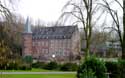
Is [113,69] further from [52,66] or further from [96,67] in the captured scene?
[52,66]

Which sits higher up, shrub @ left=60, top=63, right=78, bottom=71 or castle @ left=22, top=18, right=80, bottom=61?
castle @ left=22, top=18, right=80, bottom=61

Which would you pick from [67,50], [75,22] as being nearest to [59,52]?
[67,50]

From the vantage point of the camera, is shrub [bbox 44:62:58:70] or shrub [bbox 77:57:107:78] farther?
shrub [bbox 44:62:58:70]

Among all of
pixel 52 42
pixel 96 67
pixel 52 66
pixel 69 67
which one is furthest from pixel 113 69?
pixel 52 42

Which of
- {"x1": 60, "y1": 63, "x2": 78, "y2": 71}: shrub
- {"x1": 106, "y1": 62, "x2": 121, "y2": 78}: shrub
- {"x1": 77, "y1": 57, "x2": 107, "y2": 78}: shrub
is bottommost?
{"x1": 60, "y1": 63, "x2": 78, "y2": 71}: shrub

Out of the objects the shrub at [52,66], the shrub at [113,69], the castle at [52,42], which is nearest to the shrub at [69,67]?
the shrub at [52,66]

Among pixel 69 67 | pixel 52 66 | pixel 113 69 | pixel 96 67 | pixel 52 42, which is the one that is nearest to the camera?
pixel 96 67

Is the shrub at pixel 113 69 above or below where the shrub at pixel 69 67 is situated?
above

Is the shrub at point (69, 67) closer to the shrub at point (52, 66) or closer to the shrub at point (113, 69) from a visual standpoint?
the shrub at point (52, 66)

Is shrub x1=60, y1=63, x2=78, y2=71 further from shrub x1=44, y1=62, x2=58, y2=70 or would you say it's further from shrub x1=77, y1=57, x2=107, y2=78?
shrub x1=77, y1=57, x2=107, y2=78

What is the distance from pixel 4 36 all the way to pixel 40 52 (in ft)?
267

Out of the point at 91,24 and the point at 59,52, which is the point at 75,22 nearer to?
the point at 91,24

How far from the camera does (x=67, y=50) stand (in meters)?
95.7

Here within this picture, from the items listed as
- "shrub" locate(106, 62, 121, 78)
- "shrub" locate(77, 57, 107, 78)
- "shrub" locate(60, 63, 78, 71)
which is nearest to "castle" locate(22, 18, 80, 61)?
"shrub" locate(60, 63, 78, 71)
